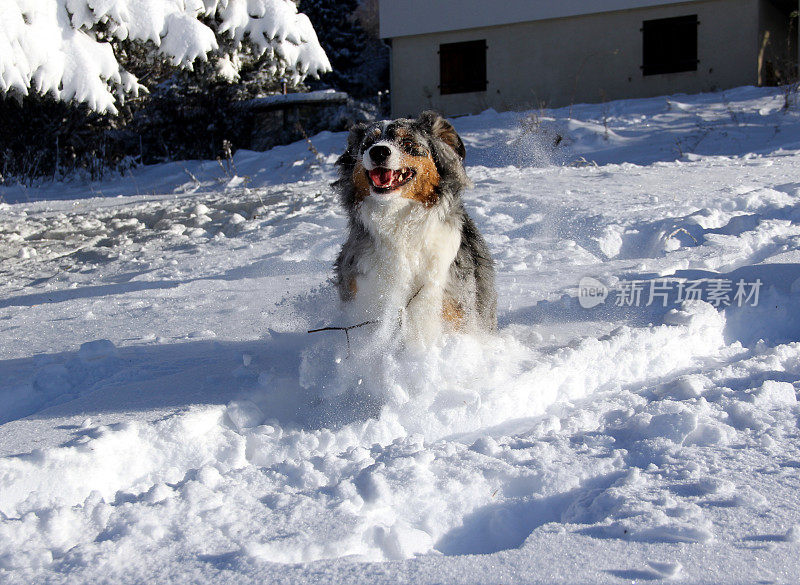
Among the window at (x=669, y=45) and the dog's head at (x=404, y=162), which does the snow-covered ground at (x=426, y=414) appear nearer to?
the dog's head at (x=404, y=162)

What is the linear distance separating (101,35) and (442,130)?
5.91 metres

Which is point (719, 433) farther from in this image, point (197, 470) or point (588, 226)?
point (588, 226)

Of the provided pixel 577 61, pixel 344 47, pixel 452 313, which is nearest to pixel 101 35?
pixel 452 313

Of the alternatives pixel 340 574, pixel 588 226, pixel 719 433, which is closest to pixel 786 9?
pixel 588 226

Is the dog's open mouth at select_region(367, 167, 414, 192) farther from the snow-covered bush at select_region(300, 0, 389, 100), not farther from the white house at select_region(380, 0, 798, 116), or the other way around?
the snow-covered bush at select_region(300, 0, 389, 100)

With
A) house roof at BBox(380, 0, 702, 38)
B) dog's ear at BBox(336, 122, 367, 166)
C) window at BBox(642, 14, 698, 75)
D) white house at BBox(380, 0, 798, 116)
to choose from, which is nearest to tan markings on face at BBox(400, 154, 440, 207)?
dog's ear at BBox(336, 122, 367, 166)

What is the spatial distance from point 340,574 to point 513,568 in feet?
1.40

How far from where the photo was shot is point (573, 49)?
17141mm

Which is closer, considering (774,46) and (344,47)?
(774,46)

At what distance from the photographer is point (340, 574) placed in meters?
1.74

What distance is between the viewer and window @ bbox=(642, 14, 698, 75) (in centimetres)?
1628

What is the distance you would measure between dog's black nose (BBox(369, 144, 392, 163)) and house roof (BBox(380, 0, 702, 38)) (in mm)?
15425

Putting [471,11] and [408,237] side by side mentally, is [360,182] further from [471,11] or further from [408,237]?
[471,11]

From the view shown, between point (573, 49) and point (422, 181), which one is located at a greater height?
point (573, 49)
